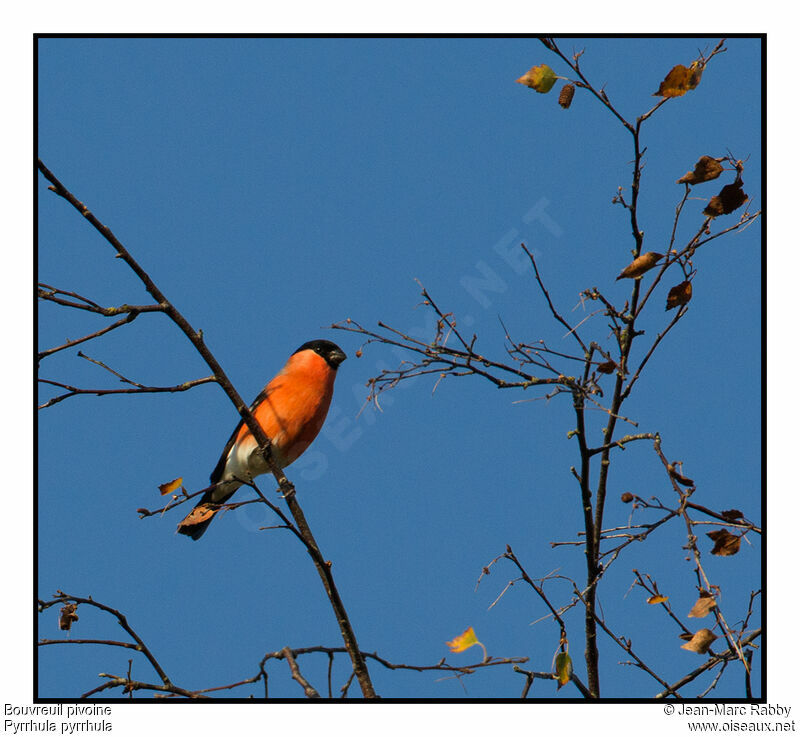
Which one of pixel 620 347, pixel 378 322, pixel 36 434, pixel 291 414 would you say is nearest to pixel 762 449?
pixel 620 347

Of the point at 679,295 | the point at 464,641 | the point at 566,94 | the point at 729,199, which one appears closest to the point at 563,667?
the point at 464,641

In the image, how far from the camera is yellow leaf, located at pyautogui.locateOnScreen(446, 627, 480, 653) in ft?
8.06

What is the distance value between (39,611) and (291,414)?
2109 millimetres

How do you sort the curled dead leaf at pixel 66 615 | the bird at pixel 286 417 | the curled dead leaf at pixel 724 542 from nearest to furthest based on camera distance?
the curled dead leaf at pixel 724 542 < the curled dead leaf at pixel 66 615 < the bird at pixel 286 417

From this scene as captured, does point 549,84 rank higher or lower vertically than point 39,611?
higher

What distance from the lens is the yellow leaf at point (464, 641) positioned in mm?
2457

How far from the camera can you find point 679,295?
98.7 inches

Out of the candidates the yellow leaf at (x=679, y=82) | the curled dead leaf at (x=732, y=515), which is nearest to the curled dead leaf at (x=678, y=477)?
the curled dead leaf at (x=732, y=515)

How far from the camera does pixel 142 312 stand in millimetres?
2541

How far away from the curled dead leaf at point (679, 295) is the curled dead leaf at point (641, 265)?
152mm

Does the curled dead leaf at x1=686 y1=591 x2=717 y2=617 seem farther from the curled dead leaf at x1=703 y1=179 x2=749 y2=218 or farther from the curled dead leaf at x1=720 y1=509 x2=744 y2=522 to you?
the curled dead leaf at x1=703 y1=179 x2=749 y2=218

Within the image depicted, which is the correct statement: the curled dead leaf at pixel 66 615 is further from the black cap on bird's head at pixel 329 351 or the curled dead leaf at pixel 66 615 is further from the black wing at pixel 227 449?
the black cap on bird's head at pixel 329 351

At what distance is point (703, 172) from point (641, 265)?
0.30 m

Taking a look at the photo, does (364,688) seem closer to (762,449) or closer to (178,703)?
(178,703)
